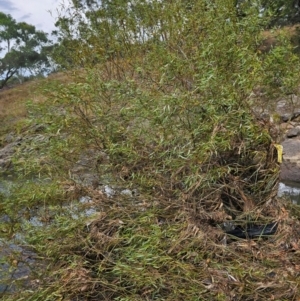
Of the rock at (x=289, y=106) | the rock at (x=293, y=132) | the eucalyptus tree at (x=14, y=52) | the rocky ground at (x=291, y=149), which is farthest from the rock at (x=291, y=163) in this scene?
the eucalyptus tree at (x=14, y=52)

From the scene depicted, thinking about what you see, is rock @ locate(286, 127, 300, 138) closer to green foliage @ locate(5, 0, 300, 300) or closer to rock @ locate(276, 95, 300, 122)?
rock @ locate(276, 95, 300, 122)

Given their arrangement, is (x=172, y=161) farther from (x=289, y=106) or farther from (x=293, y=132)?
(x=293, y=132)

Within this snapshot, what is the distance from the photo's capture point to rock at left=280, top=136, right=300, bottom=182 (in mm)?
6895

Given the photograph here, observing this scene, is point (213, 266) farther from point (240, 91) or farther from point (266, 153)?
point (240, 91)

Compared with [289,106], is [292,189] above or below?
below

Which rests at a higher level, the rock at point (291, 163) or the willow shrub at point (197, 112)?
A: the willow shrub at point (197, 112)

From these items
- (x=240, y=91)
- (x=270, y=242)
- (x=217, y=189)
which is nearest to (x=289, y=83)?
(x=240, y=91)

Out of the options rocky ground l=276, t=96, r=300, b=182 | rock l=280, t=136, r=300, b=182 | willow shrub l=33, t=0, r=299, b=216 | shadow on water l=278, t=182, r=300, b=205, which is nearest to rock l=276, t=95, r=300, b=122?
rocky ground l=276, t=96, r=300, b=182

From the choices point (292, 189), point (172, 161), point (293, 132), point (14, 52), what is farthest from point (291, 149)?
point (14, 52)

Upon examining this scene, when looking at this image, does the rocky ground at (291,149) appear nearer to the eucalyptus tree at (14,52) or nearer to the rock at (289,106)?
the rock at (289,106)

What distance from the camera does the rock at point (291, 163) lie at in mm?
6895

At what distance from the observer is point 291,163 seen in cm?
709

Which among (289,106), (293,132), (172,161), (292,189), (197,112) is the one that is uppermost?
(197,112)

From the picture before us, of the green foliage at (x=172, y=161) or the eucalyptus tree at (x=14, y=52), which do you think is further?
the eucalyptus tree at (x=14, y=52)
